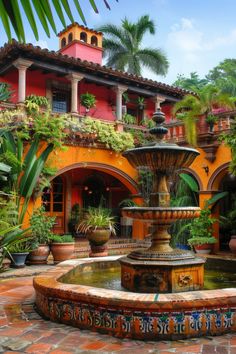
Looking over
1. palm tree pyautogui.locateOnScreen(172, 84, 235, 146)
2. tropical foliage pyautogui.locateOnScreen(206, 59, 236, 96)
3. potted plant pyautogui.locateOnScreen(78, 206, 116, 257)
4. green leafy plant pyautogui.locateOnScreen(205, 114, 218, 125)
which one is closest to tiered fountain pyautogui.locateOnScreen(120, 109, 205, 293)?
potted plant pyautogui.locateOnScreen(78, 206, 116, 257)

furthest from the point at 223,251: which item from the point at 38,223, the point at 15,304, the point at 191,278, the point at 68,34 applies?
the point at 68,34

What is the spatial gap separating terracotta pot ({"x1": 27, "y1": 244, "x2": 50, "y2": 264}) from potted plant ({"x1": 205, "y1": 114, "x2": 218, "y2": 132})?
23.3 ft

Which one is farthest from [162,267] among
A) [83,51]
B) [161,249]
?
[83,51]

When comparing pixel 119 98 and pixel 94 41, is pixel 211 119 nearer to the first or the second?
pixel 119 98

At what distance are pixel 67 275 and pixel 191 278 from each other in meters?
1.98

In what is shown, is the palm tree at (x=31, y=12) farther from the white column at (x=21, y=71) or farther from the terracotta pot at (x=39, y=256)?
the white column at (x=21, y=71)

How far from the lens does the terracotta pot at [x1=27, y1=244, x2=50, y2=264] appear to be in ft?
32.6

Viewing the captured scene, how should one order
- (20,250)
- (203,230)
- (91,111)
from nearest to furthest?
1. (20,250)
2. (203,230)
3. (91,111)

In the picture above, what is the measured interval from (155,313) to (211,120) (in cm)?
1027

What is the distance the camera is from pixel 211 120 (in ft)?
43.9

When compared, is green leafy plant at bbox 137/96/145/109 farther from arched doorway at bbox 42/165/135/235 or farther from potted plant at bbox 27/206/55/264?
potted plant at bbox 27/206/55/264

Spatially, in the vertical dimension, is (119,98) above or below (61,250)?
above

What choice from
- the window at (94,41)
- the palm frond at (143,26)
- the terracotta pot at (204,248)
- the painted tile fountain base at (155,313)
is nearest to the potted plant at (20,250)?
the painted tile fountain base at (155,313)

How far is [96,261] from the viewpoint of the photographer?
729 centimetres
